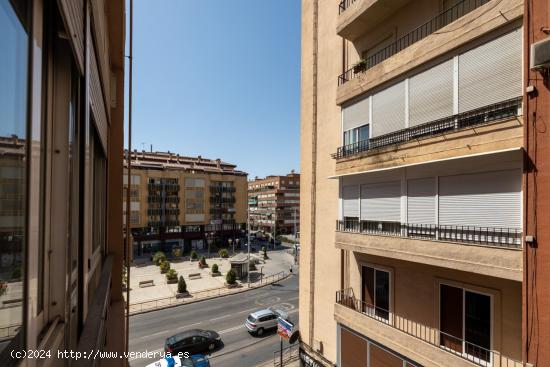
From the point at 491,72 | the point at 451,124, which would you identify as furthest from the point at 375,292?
the point at 491,72

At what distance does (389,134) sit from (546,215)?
3.72 metres

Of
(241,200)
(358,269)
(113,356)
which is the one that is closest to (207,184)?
(241,200)

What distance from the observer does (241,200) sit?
175ft

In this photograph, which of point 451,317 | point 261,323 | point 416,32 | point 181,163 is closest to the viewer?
point 451,317

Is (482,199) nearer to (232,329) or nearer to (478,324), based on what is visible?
(478,324)

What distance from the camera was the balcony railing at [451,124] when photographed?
5.35 metres

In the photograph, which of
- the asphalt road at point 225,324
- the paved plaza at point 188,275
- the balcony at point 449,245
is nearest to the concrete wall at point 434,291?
the balcony at point 449,245

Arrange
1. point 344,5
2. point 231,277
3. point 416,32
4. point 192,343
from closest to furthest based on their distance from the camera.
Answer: point 416,32, point 344,5, point 192,343, point 231,277

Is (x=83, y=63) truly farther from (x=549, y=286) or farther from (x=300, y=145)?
(x=300, y=145)

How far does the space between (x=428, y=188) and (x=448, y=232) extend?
3.62 feet

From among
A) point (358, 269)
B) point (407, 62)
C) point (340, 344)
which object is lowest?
point (340, 344)

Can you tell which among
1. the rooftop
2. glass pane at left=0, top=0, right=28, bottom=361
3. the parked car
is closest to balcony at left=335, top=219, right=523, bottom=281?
glass pane at left=0, top=0, right=28, bottom=361

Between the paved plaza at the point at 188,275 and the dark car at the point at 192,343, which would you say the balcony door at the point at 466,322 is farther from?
the paved plaza at the point at 188,275

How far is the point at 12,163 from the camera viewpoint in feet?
4.00
